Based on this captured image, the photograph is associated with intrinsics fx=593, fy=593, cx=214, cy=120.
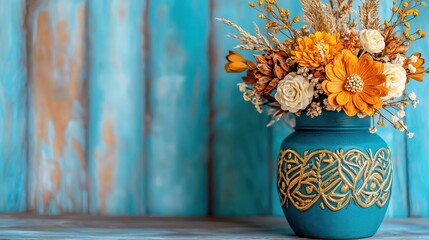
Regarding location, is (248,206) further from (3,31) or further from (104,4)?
(3,31)

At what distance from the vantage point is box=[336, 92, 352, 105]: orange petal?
106 centimetres

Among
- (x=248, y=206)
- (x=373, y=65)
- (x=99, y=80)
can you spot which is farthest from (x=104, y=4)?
(x=373, y=65)

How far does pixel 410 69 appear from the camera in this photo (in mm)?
1127

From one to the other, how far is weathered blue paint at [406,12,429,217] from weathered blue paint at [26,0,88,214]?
0.79 meters

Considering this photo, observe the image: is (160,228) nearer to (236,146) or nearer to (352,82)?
(236,146)

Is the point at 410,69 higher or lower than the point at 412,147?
higher

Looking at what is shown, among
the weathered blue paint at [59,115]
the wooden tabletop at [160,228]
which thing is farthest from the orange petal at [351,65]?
the weathered blue paint at [59,115]

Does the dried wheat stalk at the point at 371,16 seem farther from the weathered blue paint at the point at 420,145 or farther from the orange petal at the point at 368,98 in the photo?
the weathered blue paint at the point at 420,145

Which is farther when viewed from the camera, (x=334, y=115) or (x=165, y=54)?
(x=165, y=54)

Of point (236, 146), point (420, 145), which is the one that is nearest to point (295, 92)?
point (236, 146)

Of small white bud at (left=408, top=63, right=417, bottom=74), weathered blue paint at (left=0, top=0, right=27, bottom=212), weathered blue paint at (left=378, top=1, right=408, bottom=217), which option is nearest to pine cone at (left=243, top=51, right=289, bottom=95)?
small white bud at (left=408, top=63, right=417, bottom=74)

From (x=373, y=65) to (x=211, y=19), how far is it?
19.7 inches

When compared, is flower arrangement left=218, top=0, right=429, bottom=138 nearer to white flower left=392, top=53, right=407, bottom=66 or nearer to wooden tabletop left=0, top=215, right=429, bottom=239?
white flower left=392, top=53, right=407, bottom=66

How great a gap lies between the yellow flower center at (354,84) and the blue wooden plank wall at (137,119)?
373mm
